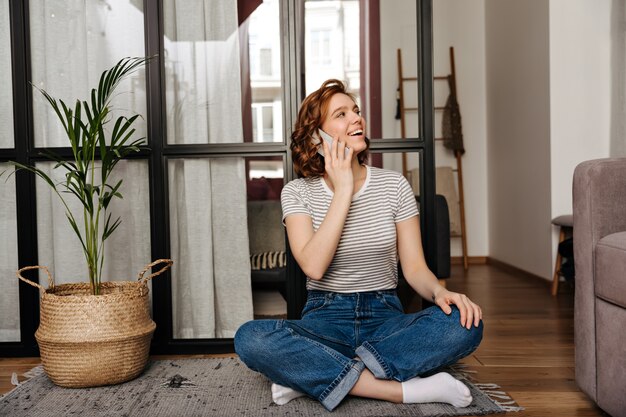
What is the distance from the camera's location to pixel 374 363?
1771 mm

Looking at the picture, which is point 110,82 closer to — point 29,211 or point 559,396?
point 29,211

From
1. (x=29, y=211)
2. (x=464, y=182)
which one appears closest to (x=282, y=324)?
(x=29, y=211)

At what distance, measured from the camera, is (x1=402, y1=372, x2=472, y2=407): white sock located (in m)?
1.76

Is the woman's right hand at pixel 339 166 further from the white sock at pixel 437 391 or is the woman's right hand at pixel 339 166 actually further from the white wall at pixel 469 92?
the white wall at pixel 469 92

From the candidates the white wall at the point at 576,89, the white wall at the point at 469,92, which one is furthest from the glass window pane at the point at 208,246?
the white wall at the point at 469,92

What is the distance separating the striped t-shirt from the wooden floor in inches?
20.2

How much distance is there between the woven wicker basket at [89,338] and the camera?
79.6 inches

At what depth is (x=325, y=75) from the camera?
2.50 m

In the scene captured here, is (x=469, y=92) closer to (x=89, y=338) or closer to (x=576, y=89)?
(x=576, y=89)

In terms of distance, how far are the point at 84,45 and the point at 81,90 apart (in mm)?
178

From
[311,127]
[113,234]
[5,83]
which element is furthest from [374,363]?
[5,83]

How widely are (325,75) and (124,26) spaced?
2.68 ft

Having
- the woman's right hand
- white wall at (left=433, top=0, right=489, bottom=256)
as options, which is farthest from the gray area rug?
white wall at (left=433, top=0, right=489, bottom=256)

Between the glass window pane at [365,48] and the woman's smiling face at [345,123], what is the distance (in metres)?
0.48
